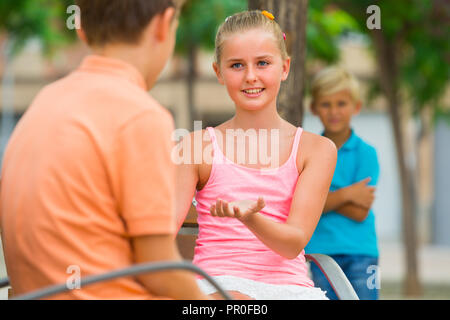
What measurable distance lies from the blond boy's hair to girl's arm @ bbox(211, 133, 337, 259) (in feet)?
4.53

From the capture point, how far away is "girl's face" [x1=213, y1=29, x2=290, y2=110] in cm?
249

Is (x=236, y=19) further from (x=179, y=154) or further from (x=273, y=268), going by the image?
(x=273, y=268)

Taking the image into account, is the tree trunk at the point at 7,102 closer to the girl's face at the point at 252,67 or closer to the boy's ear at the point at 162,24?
the girl's face at the point at 252,67

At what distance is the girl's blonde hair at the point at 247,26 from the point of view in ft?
8.23

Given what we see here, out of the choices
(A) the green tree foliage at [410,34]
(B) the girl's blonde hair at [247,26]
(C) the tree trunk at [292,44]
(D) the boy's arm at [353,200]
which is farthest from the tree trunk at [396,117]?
(B) the girl's blonde hair at [247,26]

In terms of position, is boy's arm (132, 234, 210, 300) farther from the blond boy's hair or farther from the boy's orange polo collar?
the blond boy's hair

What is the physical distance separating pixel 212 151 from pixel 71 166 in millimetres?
888

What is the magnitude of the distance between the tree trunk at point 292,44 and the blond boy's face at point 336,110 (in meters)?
0.15

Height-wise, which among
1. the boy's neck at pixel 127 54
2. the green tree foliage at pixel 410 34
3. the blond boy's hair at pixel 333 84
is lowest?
the boy's neck at pixel 127 54

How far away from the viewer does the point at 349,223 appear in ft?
11.8

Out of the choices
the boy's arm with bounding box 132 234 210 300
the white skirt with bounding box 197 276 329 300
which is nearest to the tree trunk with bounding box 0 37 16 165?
the white skirt with bounding box 197 276 329 300

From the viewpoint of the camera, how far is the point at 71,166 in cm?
166

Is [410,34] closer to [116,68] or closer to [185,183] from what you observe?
[185,183]
